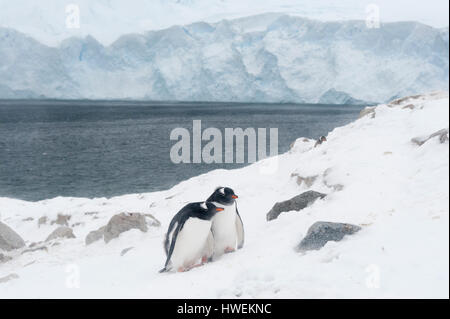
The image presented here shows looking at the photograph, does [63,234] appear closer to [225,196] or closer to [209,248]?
[209,248]

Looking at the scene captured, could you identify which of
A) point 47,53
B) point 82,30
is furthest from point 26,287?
point 82,30

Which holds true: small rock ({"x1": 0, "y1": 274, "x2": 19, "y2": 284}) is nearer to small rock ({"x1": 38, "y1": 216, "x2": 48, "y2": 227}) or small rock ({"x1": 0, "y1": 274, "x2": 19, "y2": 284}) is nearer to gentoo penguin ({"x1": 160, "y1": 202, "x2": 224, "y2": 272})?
gentoo penguin ({"x1": 160, "y1": 202, "x2": 224, "y2": 272})

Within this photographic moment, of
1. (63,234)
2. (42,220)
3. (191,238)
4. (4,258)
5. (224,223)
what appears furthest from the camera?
(42,220)

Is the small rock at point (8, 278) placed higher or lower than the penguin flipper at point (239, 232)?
lower

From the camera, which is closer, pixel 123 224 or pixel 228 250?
pixel 228 250

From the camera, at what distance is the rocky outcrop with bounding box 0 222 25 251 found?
13.2 meters

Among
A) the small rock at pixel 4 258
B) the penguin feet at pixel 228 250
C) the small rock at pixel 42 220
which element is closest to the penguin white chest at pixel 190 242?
the penguin feet at pixel 228 250

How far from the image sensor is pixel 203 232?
6.96m

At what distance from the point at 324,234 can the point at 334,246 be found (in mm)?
321

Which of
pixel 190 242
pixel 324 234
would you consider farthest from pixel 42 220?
pixel 324 234

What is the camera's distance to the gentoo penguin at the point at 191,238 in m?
6.92

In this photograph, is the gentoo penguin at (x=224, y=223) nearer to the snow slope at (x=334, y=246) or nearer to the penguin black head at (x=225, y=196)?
the penguin black head at (x=225, y=196)
